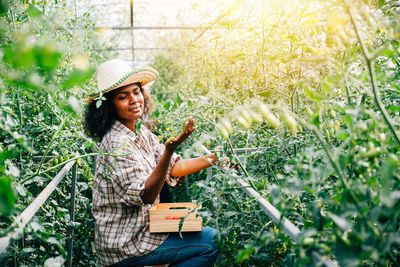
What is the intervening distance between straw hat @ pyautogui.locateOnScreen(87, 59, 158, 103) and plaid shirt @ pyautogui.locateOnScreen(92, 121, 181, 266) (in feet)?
0.96

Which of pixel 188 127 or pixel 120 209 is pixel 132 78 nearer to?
pixel 188 127

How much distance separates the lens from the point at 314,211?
2.21ft

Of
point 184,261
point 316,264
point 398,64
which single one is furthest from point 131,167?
point 398,64

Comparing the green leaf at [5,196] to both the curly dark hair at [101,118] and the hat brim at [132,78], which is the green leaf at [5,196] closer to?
the hat brim at [132,78]

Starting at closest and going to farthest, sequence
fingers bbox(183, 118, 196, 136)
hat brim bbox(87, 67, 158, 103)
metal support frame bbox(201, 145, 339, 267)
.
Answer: metal support frame bbox(201, 145, 339, 267) < fingers bbox(183, 118, 196, 136) < hat brim bbox(87, 67, 158, 103)

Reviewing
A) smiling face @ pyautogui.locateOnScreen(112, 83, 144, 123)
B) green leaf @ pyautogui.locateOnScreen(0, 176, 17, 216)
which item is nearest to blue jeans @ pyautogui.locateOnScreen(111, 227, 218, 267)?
smiling face @ pyautogui.locateOnScreen(112, 83, 144, 123)

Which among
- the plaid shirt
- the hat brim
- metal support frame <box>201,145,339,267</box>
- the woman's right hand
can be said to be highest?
the hat brim

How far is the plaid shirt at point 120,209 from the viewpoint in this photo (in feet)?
5.18

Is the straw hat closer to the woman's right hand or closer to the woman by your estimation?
the woman

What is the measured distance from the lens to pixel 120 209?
1.66 m

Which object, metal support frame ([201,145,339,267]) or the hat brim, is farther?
Answer: the hat brim

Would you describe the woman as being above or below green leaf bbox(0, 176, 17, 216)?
below

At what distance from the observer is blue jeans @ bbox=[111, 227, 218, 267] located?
5.26 ft

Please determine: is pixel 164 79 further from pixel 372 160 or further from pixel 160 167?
pixel 372 160
